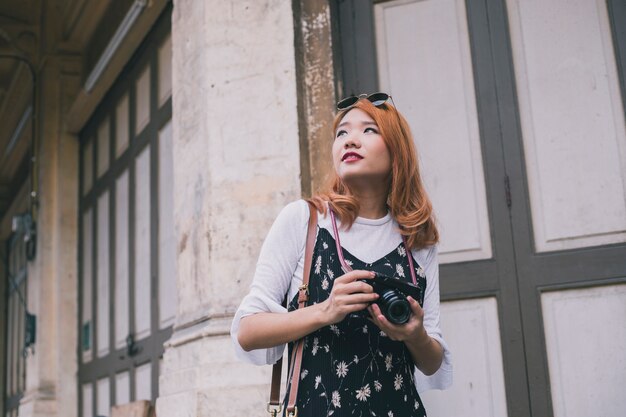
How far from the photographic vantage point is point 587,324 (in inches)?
149

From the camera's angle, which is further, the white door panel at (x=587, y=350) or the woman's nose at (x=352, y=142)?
the white door panel at (x=587, y=350)

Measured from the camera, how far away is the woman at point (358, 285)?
2.14m

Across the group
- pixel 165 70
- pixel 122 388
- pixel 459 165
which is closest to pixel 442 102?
pixel 459 165

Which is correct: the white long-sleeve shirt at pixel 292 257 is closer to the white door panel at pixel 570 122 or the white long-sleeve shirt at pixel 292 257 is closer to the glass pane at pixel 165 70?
the white door panel at pixel 570 122

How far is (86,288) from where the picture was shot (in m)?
8.54

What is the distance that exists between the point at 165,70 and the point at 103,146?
1.99 m

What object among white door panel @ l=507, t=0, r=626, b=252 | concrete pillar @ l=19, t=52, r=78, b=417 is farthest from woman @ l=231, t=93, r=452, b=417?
concrete pillar @ l=19, t=52, r=78, b=417

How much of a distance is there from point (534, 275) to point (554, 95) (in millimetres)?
866

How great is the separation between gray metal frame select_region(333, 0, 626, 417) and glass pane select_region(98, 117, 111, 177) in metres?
4.48

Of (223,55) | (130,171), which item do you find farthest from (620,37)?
(130,171)

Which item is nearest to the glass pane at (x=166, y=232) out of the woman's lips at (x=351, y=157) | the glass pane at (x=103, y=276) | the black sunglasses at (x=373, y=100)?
the glass pane at (x=103, y=276)

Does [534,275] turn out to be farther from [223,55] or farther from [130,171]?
[130,171]

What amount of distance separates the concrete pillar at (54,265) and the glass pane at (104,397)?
0.65 meters

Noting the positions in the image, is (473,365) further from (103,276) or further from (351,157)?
(103,276)
